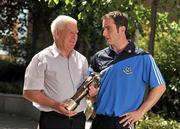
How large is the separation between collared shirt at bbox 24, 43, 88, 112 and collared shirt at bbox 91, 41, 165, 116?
248mm

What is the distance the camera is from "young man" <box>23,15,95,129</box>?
450 centimetres

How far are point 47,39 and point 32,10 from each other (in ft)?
3.11

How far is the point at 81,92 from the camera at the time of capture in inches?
175

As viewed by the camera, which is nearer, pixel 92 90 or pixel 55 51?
pixel 92 90

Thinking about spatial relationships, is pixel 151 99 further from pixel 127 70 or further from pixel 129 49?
pixel 129 49

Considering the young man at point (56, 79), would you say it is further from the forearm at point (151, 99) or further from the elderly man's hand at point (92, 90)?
the forearm at point (151, 99)

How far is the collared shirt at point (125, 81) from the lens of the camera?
457cm

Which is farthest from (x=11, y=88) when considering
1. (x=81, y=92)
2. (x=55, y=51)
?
(x=81, y=92)

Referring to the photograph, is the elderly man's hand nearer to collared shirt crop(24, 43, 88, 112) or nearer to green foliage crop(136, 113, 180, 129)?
collared shirt crop(24, 43, 88, 112)

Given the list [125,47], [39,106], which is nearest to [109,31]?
[125,47]

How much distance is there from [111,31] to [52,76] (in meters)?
0.62

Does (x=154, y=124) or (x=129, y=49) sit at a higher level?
(x=129, y=49)

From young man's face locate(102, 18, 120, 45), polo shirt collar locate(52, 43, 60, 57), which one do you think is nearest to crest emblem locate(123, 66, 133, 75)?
young man's face locate(102, 18, 120, 45)

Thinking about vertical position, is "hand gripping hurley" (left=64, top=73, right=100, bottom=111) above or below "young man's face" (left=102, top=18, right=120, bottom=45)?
below
